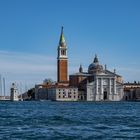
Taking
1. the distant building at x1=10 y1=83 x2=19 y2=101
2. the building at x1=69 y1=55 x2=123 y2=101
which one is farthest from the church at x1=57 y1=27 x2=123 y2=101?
the distant building at x1=10 y1=83 x2=19 y2=101

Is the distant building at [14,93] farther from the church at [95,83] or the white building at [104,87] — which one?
the white building at [104,87]

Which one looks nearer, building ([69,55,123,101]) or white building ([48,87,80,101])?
building ([69,55,123,101])

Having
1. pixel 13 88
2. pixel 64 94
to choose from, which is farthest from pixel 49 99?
pixel 13 88

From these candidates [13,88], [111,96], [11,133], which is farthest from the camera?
[111,96]

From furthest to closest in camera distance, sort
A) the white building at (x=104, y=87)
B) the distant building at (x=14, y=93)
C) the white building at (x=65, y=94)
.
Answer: the white building at (x=65, y=94) < the white building at (x=104, y=87) < the distant building at (x=14, y=93)

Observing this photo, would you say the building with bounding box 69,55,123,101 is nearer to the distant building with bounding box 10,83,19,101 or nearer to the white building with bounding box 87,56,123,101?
the white building with bounding box 87,56,123,101

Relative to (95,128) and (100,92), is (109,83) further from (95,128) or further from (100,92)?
(95,128)

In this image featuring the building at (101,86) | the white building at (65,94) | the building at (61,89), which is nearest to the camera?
the building at (101,86)

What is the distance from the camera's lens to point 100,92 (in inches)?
7372

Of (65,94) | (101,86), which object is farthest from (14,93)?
(101,86)

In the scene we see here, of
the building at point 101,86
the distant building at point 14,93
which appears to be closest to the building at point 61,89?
the building at point 101,86

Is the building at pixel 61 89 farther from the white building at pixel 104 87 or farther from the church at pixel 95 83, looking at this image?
the white building at pixel 104 87

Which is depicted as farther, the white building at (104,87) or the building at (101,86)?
the building at (101,86)

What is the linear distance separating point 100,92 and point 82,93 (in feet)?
20.9
